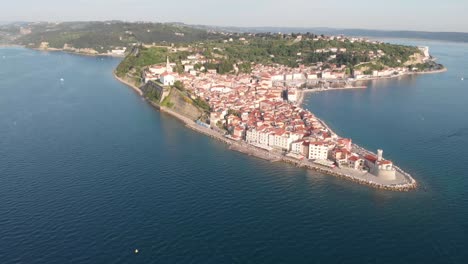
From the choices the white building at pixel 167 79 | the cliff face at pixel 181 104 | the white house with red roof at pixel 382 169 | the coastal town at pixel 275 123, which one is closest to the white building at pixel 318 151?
the coastal town at pixel 275 123

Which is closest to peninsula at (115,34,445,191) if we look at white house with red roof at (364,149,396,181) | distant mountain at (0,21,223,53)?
white house with red roof at (364,149,396,181)

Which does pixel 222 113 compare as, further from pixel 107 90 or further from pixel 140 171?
pixel 107 90

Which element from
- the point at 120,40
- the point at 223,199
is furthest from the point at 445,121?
the point at 120,40

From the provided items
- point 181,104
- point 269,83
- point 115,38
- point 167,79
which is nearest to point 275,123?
point 181,104

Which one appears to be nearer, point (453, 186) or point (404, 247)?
point (404, 247)

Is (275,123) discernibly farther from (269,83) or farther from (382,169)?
(269,83)

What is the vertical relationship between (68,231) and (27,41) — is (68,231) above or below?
below
